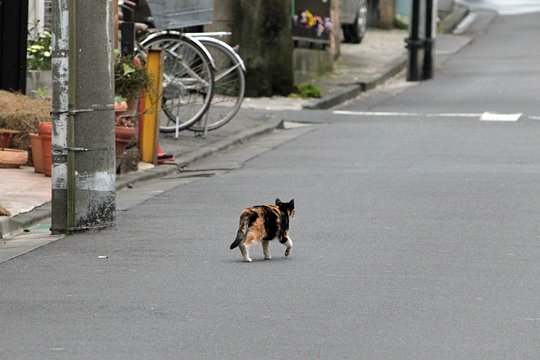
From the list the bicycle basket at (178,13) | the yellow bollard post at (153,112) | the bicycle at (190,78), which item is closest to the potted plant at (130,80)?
the yellow bollard post at (153,112)

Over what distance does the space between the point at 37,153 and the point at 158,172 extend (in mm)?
1424

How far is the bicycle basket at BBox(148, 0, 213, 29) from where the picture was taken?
16.7 meters

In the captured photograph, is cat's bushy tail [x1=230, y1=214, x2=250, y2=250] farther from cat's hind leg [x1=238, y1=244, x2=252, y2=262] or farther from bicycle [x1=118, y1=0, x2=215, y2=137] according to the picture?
bicycle [x1=118, y1=0, x2=215, y2=137]

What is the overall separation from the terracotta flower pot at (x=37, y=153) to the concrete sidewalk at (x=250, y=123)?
0.07 meters

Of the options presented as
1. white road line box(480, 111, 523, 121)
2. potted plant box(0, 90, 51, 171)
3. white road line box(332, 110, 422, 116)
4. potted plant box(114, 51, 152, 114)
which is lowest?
white road line box(332, 110, 422, 116)

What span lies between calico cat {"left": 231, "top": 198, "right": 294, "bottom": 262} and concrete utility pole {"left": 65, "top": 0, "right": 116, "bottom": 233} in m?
1.84

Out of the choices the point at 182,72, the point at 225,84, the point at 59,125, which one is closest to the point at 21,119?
the point at 182,72

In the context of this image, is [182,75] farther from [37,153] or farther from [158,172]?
[37,153]

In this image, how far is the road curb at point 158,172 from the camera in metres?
11.2

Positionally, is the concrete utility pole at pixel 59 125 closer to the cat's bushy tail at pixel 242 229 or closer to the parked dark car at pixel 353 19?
the cat's bushy tail at pixel 242 229

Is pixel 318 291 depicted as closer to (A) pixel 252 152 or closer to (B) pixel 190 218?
(B) pixel 190 218

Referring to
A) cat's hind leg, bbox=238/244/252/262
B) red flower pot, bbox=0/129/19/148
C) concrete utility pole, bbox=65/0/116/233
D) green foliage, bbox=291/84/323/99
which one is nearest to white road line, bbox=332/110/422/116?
green foliage, bbox=291/84/323/99

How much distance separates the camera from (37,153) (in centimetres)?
1381

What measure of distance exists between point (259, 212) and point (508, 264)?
1526 mm
